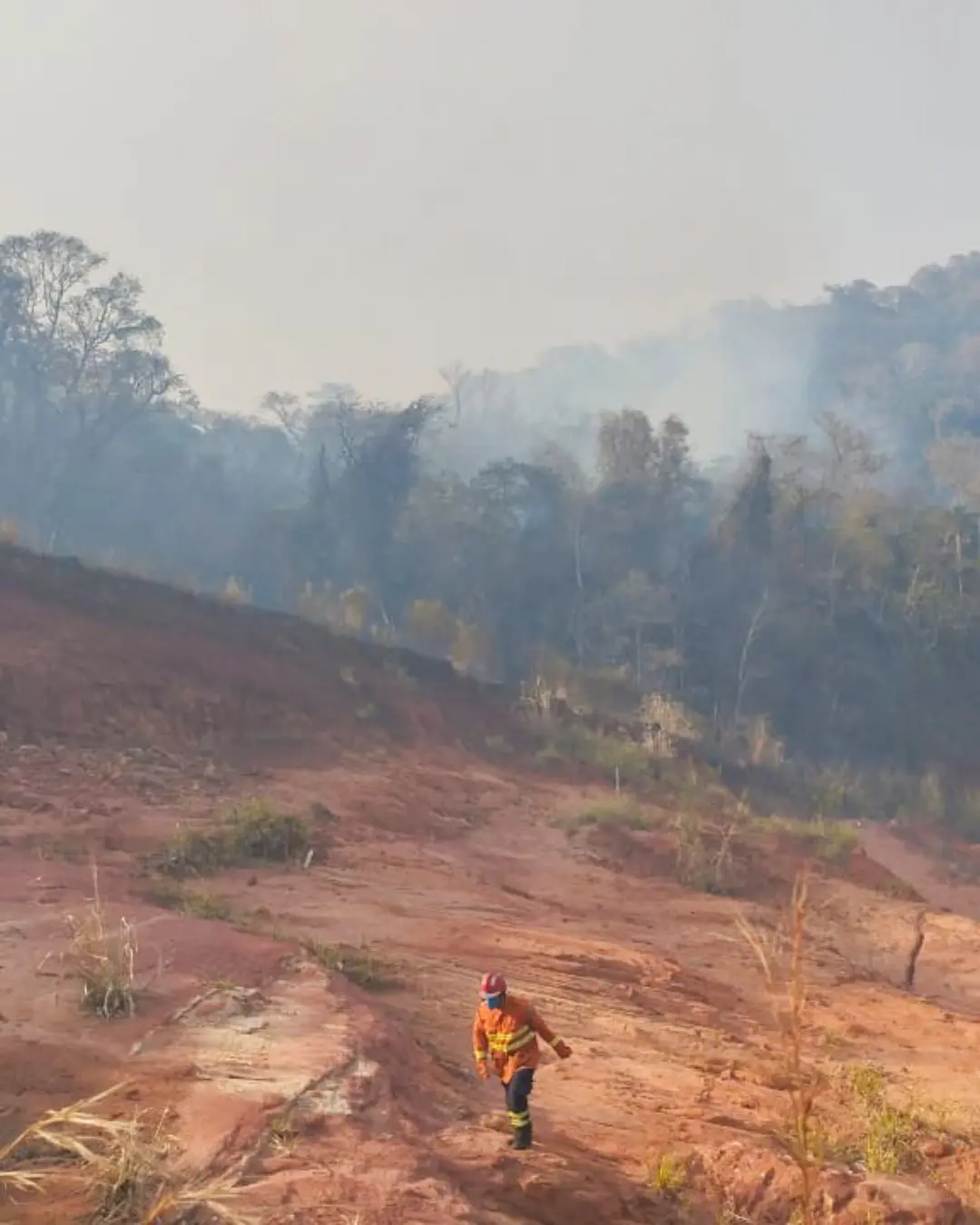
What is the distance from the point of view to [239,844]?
426 inches

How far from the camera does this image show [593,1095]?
600 cm

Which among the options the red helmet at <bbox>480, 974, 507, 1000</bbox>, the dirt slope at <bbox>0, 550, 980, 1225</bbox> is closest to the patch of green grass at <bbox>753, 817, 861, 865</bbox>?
the dirt slope at <bbox>0, 550, 980, 1225</bbox>

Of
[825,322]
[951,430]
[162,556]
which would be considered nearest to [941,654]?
[162,556]

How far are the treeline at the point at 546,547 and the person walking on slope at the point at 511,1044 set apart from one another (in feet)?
69.2

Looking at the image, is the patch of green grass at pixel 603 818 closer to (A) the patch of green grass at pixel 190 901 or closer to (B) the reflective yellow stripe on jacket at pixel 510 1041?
(A) the patch of green grass at pixel 190 901

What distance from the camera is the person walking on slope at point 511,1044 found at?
487 cm

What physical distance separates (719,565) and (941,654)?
6.71m

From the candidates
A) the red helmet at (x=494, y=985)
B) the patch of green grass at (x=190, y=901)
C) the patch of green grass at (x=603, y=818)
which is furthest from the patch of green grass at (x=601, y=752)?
the red helmet at (x=494, y=985)

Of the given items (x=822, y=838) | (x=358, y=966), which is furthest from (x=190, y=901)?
(x=822, y=838)

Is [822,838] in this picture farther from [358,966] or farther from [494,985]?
[494,985]

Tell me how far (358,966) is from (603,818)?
7415mm

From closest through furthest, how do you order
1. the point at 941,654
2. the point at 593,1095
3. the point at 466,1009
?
the point at 593,1095 → the point at 466,1009 → the point at 941,654

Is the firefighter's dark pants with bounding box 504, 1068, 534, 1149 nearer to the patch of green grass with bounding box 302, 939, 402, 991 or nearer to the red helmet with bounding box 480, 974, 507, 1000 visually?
the red helmet with bounding box 480, 974, 507, 1000

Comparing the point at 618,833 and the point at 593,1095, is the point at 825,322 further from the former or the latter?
the point at 593,1095
